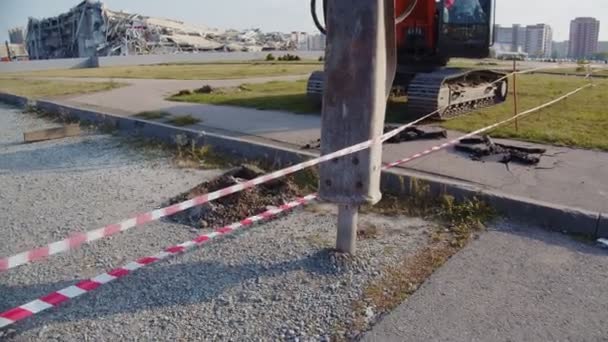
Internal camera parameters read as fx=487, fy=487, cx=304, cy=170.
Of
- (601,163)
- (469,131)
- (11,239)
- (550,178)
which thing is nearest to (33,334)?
(11,239)

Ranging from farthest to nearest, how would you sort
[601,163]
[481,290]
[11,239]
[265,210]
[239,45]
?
[239,45] → [601,163] → [265,210] → [11,239] → [481,290]

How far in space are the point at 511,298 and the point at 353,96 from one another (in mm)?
1753

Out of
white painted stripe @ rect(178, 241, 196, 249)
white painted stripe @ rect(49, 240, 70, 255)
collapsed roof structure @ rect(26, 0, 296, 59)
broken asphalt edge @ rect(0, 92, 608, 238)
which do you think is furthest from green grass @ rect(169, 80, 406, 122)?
collapsed roof structure @ rect(26, 0, 296, 59)

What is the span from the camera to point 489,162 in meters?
6.15

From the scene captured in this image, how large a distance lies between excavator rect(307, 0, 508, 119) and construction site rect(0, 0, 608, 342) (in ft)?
3.87

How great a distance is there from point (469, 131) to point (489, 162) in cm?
200

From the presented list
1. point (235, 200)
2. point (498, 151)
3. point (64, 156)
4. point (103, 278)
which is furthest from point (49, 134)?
point (498, 151)

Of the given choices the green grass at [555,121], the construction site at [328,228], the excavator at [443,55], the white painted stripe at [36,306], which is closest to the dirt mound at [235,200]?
the construction site at [328,228]

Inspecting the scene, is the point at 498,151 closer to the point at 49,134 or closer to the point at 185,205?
the point at 185,205

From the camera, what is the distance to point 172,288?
3455 millimetres

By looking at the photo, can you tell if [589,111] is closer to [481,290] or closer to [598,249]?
[598,249]

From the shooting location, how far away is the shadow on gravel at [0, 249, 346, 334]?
3.20 m

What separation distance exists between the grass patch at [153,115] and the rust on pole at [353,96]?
7.24 meters

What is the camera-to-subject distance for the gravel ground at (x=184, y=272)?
3.02 m
